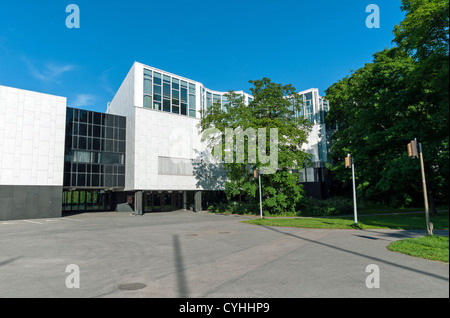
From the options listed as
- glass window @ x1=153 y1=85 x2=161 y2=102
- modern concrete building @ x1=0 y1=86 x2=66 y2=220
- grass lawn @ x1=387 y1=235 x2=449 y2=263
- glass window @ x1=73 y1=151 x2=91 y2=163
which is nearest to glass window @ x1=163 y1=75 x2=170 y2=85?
glass window @ x1=153 y1=85 x2=161 y2=102

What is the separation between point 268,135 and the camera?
93.8 feet

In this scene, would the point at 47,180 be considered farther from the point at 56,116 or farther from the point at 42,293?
the point at 42,293

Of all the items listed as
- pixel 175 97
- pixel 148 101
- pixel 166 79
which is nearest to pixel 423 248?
pixel 148 101

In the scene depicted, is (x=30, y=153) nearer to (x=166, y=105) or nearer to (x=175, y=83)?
(x=166, y=105)

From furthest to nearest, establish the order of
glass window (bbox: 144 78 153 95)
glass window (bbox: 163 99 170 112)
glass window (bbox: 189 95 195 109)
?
glass window (bbox: 189 95 195 109), glass window (bbox: 163 99 170 112), glass window (bbox: 144 78 153 95)

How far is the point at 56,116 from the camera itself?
33031 mm

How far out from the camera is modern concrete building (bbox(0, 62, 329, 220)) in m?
30.6

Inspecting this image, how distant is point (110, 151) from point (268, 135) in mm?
21202

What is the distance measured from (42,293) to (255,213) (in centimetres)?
2732

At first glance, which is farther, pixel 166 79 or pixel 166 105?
pixel 166 79

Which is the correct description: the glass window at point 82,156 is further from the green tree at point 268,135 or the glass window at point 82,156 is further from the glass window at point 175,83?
the green tree at point 268,135

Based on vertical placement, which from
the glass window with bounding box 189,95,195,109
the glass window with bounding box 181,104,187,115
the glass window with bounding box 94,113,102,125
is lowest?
the glass window with bounding box 94,113,102,125

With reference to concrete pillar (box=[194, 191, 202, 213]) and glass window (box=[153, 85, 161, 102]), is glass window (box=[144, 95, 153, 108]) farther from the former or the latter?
concrete pillar (box=[194, 191, 202, 213])

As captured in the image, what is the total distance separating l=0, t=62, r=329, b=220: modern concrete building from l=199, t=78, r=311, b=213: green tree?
396 cm
